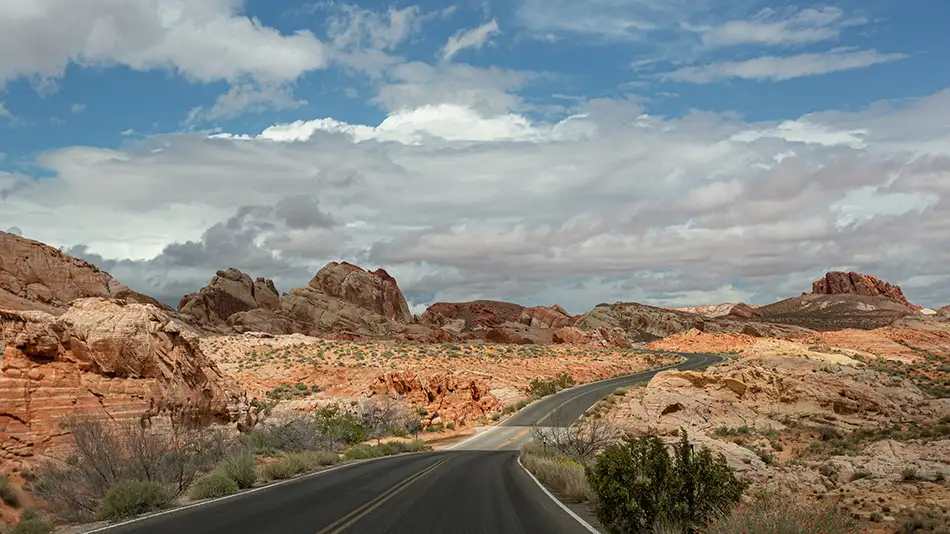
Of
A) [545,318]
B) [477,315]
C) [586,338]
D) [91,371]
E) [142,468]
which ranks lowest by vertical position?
[142,468]

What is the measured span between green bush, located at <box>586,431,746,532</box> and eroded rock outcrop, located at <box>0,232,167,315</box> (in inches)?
1875

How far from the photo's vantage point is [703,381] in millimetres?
43438

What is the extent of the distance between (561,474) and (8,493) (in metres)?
14.5

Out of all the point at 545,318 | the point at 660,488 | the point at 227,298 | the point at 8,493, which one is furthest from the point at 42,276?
the point at 545,318

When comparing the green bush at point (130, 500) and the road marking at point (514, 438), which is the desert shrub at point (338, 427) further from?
the green bush at point (130, 500)

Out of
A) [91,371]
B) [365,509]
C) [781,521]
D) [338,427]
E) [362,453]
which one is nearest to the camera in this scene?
[781,521]

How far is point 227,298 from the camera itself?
97.5m

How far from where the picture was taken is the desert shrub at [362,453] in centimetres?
2960

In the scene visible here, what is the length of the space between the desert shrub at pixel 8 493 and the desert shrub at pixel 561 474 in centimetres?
1398

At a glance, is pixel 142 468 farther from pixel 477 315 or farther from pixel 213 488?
pixel 477 315

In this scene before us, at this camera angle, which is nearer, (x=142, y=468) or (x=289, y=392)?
(x=142, y=468)

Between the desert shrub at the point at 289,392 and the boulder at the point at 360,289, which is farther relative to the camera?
the boulder at the point at 360,289

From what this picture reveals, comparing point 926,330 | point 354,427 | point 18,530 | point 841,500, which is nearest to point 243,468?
point 18,530

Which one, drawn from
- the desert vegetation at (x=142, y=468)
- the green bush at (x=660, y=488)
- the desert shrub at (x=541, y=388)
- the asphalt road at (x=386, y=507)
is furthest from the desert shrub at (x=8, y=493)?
the desert shrub at (x=541, y=388)
